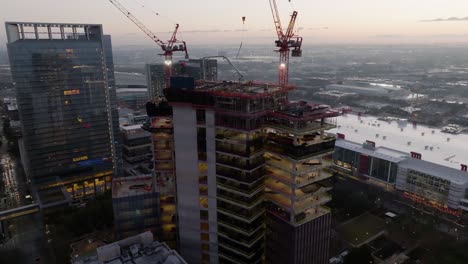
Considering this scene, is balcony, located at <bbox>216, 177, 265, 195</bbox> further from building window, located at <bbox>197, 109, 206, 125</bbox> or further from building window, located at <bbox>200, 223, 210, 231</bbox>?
building window, located at <bbox>197, 109, 206, 125</bbox>

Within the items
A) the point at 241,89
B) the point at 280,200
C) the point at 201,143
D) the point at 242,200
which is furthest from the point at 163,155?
the point at 280,200

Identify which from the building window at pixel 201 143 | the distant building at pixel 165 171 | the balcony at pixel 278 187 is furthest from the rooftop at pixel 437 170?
the building window at pixel 201 143

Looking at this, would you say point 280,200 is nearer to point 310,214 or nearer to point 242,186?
point 310,214

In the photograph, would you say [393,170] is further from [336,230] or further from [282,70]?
[282,70]

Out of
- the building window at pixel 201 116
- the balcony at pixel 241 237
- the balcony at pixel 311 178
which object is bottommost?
the balcony at pixel 241 237

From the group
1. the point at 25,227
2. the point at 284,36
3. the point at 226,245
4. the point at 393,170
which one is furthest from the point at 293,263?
the point at 25,227

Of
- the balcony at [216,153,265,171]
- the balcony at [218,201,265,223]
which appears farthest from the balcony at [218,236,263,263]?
the balcony at [216,153,265,171]

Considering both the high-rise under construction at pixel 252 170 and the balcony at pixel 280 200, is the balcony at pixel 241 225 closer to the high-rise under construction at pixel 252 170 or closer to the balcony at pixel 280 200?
the high-rise under construction at pixel 252 170
